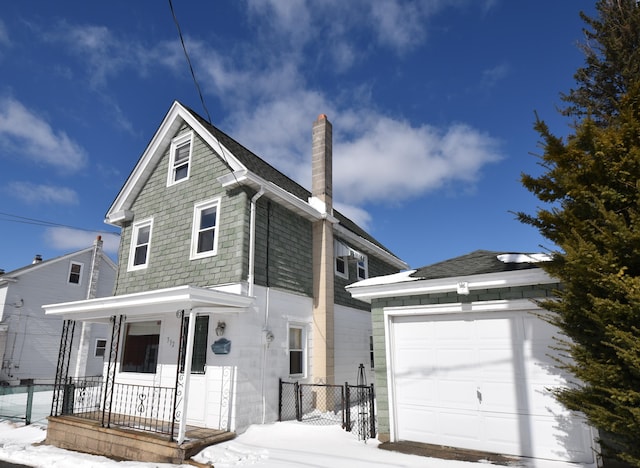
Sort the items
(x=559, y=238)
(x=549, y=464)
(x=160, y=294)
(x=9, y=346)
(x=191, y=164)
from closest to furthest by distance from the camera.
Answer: (x=559, y=238)
(x=549, y=464)
(x=160, y=294)
(x=191, y=164)
(x=9, y=346)

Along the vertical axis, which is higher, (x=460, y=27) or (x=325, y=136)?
(x=460, y=27)

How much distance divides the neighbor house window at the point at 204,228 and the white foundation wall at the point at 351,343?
4.77m

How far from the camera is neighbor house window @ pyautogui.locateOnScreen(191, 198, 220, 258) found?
10812 millimetres

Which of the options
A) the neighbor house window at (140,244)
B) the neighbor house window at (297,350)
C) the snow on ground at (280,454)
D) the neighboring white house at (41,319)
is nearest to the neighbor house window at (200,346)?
the snow on ground at (280,454)

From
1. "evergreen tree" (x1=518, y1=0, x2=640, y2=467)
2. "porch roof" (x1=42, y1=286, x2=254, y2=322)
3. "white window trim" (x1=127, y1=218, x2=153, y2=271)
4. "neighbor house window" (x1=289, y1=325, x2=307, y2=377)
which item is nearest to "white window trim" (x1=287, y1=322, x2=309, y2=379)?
"neighbor house window" (x1=289, y1=325, x2=307, y2=377)

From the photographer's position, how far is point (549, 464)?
6.13 m

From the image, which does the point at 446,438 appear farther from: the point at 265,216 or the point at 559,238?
the point at 265,216

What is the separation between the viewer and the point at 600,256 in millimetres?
4613

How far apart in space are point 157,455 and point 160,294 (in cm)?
310

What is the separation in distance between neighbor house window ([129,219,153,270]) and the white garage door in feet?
27.6

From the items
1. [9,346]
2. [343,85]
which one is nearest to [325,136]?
[343,85]

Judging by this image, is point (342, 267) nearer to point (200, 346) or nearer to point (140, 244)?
point (200, 346)

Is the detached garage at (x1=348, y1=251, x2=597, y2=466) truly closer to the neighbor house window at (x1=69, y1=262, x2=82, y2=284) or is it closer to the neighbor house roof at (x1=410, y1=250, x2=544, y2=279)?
the neighbor house roof at (x1=410, y1=250, x2=544, y2=279)

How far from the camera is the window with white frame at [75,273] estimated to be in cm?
2280
